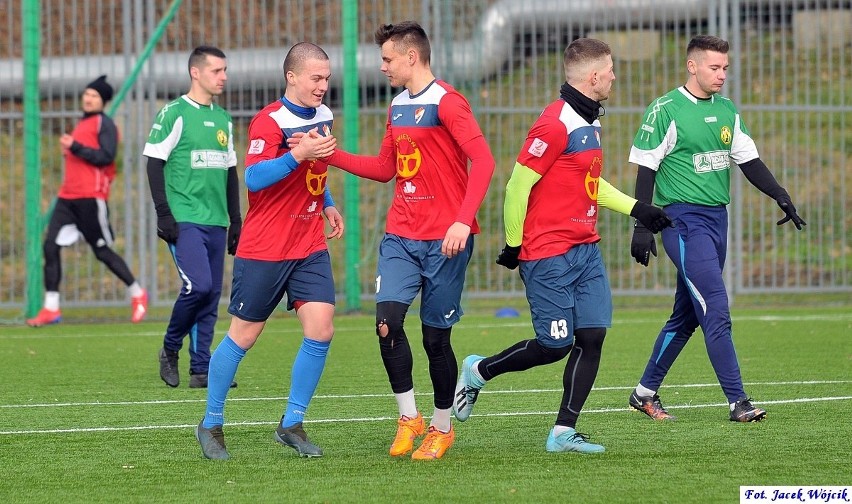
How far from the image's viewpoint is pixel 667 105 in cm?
735

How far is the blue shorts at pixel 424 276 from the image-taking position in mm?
6098

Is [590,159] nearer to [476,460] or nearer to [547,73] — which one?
[476,460]

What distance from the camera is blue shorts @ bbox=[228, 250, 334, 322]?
6203mm

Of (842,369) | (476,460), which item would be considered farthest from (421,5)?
(476,460)

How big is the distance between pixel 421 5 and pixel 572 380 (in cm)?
1026

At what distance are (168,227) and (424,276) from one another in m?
3.01

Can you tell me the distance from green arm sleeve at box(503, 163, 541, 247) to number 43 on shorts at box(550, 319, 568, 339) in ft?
1.39

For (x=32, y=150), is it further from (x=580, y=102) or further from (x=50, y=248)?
(x=580, y=102)

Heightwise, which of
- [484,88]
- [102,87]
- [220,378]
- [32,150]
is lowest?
[220,378]

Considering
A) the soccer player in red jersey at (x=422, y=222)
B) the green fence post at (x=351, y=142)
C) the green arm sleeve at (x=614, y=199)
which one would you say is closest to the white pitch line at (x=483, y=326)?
the green fence post at (x=351, y=142)

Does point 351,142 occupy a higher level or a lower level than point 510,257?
higher

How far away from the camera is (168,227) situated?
8664 millimetres

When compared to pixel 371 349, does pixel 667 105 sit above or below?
above

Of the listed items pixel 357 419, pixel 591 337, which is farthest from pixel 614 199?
pixel 357 419
